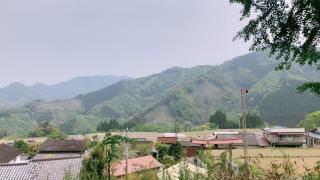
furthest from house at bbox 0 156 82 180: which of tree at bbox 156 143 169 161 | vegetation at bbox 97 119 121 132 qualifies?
vegetation at bbox 97 119 121 132

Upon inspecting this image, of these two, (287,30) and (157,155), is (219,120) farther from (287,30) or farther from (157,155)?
(287,30)

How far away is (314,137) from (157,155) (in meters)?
31.9

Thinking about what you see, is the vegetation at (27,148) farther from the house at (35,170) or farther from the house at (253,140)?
the house at (35,170)

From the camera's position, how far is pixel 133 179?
6906 mm

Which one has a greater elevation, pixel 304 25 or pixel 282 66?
pixel 304 25

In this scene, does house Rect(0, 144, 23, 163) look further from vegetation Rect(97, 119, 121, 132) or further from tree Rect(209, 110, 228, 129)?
tree Rect(209, 110, 228, 129)

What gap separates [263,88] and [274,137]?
129319 millimetres

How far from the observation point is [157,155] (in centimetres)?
4856

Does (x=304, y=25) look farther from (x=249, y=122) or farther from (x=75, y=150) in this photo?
(x=249, y=122)

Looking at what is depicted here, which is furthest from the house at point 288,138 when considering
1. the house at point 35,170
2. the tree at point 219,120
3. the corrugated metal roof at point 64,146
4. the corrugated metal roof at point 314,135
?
the house at point 35,170

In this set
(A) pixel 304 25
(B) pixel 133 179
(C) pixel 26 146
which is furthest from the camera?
(C) pixel 26 146

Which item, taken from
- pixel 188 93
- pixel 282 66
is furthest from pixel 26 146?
pixel 188 93

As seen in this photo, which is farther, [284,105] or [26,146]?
[284,105]

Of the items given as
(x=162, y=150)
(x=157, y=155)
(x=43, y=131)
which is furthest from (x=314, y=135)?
(x=43, y=131)
